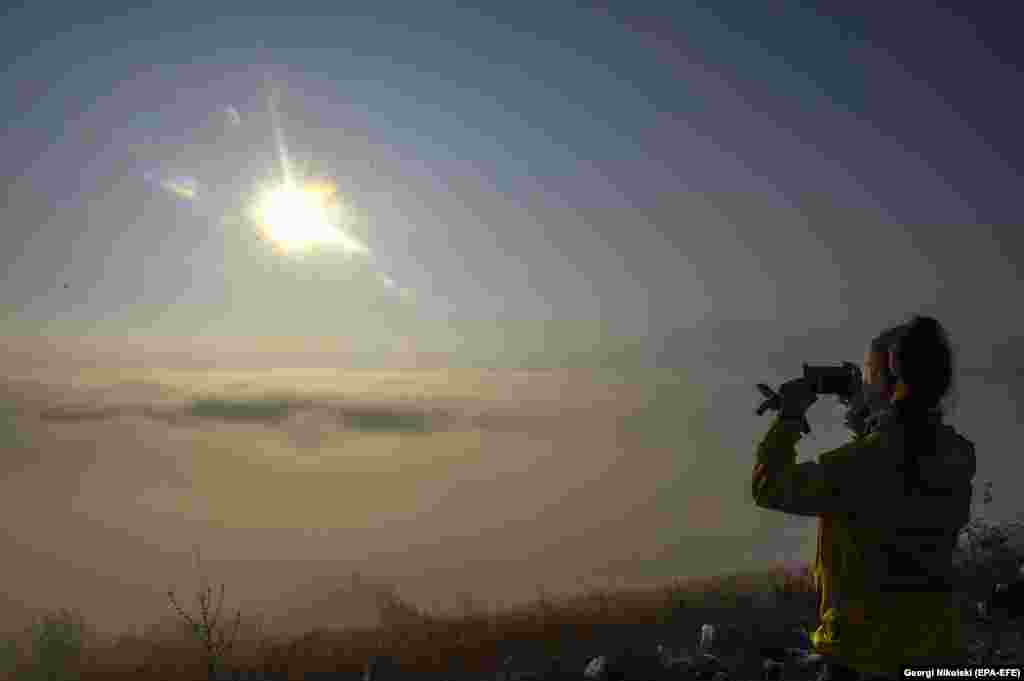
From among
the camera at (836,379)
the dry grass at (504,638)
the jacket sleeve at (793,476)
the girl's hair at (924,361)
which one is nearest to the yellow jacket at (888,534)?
the jacket sleeve at (793,476)

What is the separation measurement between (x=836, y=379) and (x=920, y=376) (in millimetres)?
618

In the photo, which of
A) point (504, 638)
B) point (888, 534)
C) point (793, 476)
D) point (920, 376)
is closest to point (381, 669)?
point (504, 638)

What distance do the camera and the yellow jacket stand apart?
0.56 m

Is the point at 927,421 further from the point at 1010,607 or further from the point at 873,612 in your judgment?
the point at 1010,607

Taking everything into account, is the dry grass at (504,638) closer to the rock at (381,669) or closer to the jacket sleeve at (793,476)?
the rock at (381,669)

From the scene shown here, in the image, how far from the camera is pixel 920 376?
2.81 m

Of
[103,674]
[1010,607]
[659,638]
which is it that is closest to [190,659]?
[103,674]

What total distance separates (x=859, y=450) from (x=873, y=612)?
0.80 m

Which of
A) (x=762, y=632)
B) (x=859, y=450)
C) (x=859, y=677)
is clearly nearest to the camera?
(x=859, y=450)

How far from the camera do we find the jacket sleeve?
279cm

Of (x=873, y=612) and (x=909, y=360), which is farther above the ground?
(x=909, y=360)

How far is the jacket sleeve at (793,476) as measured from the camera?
2.79 meters

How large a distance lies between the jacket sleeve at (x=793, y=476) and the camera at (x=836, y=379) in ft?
1.36

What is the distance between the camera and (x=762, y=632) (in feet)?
28.8
